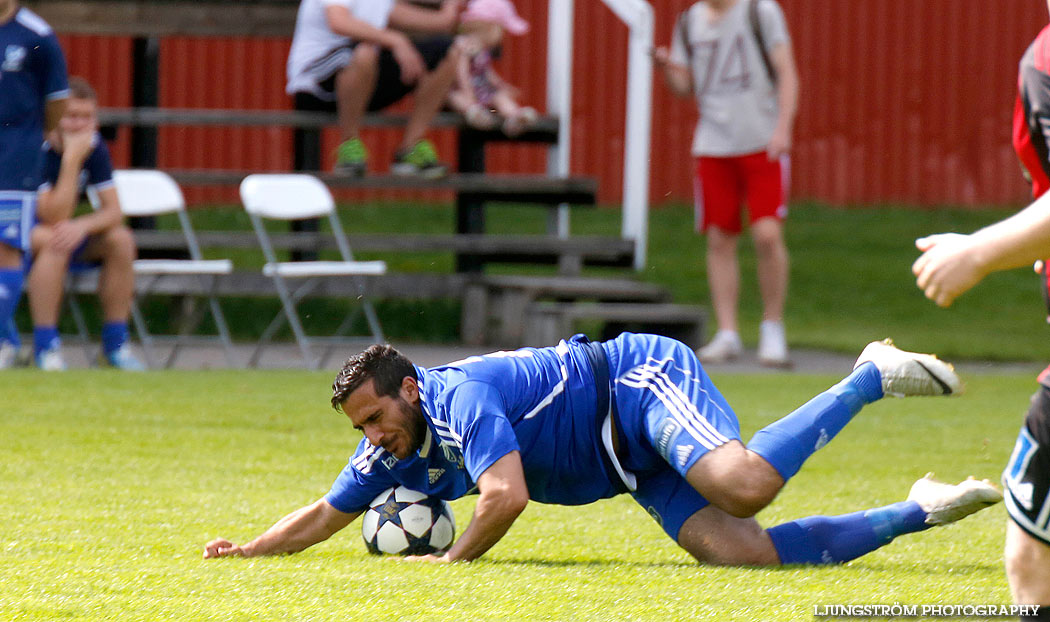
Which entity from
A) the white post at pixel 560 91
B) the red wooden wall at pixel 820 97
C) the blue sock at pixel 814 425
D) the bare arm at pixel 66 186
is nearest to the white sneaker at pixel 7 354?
the bare arm at pixel 66 186

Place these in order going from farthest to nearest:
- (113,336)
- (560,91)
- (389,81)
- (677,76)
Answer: (560,91), (389,81), (677,76), (113,336)

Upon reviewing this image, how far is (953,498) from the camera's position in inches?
182

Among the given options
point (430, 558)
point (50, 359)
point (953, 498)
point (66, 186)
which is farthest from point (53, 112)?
point (953, 498)

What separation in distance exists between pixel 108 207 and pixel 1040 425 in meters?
7.97

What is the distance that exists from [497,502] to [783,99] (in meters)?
6.64

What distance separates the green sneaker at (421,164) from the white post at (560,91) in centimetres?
131

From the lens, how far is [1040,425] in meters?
2.92

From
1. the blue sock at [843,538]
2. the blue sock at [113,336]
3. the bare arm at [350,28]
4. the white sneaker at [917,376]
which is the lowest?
the blue sock at [113,336]

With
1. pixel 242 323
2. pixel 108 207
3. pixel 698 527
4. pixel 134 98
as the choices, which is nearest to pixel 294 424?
pixel 108 207

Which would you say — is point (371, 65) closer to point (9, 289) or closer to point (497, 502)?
point (9, 289)

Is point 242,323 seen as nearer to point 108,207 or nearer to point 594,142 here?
point 108,207

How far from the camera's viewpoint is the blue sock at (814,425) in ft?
15.3

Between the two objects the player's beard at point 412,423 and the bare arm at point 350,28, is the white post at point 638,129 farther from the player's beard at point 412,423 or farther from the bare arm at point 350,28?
the player's beard at point 412,423

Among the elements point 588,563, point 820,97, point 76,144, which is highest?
point 820,97
